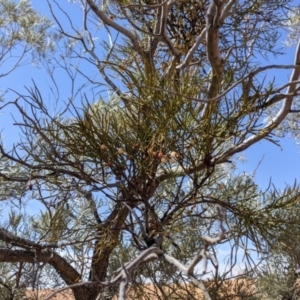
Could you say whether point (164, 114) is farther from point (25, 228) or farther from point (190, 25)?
point (25, 228)

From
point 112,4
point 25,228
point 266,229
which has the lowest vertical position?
point 266,229

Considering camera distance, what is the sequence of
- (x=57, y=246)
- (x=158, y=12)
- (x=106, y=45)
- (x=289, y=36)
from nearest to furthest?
(x=57, y=246) < (x=158, y=12) < (x=106, y=45) < (x=289, y=36)

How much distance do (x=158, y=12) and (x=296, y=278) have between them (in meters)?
1.09

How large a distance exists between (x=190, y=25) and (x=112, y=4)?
0.24 metres

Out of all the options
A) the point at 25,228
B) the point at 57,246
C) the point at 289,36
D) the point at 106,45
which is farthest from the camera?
the point at 289,36

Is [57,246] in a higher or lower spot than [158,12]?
lower

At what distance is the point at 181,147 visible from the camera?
677 millimetres

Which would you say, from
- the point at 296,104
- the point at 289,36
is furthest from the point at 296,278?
the point at 289,36

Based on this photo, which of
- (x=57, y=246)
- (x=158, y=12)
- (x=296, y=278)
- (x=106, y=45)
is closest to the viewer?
(x=57, y=246)

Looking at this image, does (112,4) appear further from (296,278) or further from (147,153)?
(296,278)

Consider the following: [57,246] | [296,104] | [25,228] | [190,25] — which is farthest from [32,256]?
[296,104]

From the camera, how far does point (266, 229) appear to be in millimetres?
750

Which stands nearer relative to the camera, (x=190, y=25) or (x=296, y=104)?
(x=190, y=25)

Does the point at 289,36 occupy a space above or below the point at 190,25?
above
